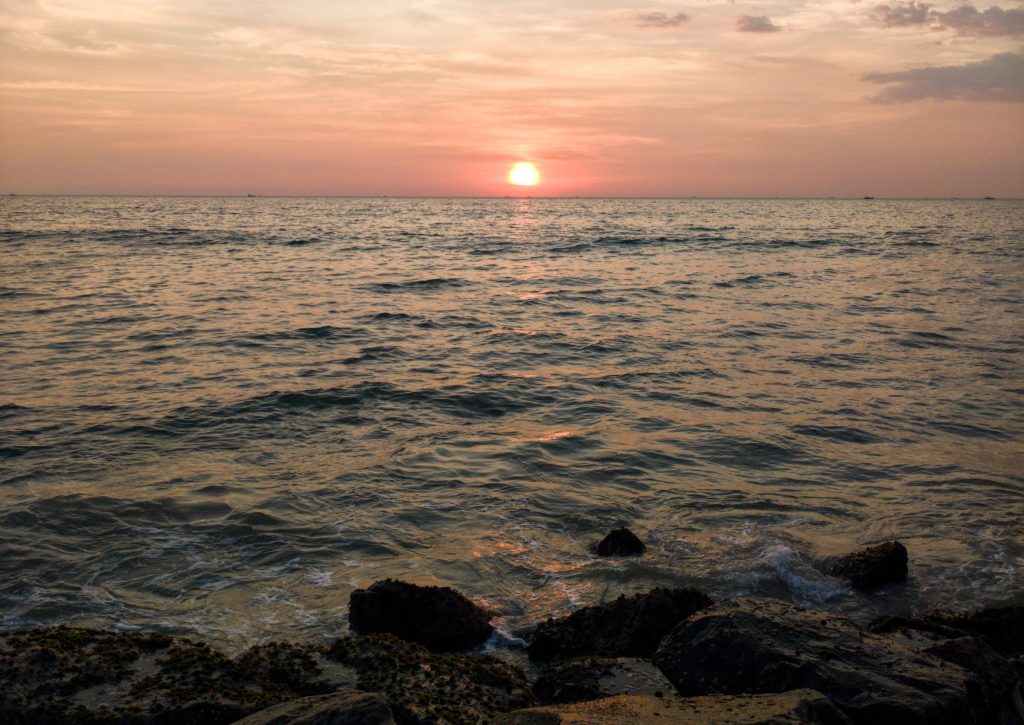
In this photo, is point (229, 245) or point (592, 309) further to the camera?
point (229, 245)

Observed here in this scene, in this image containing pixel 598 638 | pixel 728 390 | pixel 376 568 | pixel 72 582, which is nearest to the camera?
pixel 598 638

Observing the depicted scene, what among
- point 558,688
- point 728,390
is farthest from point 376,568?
point 728,390

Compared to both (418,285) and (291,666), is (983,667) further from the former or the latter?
(418,285)

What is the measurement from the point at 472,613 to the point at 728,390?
10.2 metres

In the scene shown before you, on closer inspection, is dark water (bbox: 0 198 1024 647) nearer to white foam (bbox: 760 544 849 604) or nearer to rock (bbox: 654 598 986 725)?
white foam (bbox: 760 544 849 604)

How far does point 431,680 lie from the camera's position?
16.7ft

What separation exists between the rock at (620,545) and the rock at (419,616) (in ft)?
6.83

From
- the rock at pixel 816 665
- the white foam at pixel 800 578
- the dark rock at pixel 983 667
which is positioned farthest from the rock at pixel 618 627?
the dark rock at pixel 983 667

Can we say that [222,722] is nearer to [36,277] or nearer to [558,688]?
[558,688]

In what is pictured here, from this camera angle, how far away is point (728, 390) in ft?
51.0

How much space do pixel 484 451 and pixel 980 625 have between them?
23.1ft

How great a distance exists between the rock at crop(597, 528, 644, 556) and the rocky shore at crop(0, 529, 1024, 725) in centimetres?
200

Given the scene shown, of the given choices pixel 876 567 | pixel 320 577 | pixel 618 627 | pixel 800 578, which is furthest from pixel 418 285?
pixel 618 627

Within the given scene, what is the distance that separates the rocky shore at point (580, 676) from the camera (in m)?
4.48
